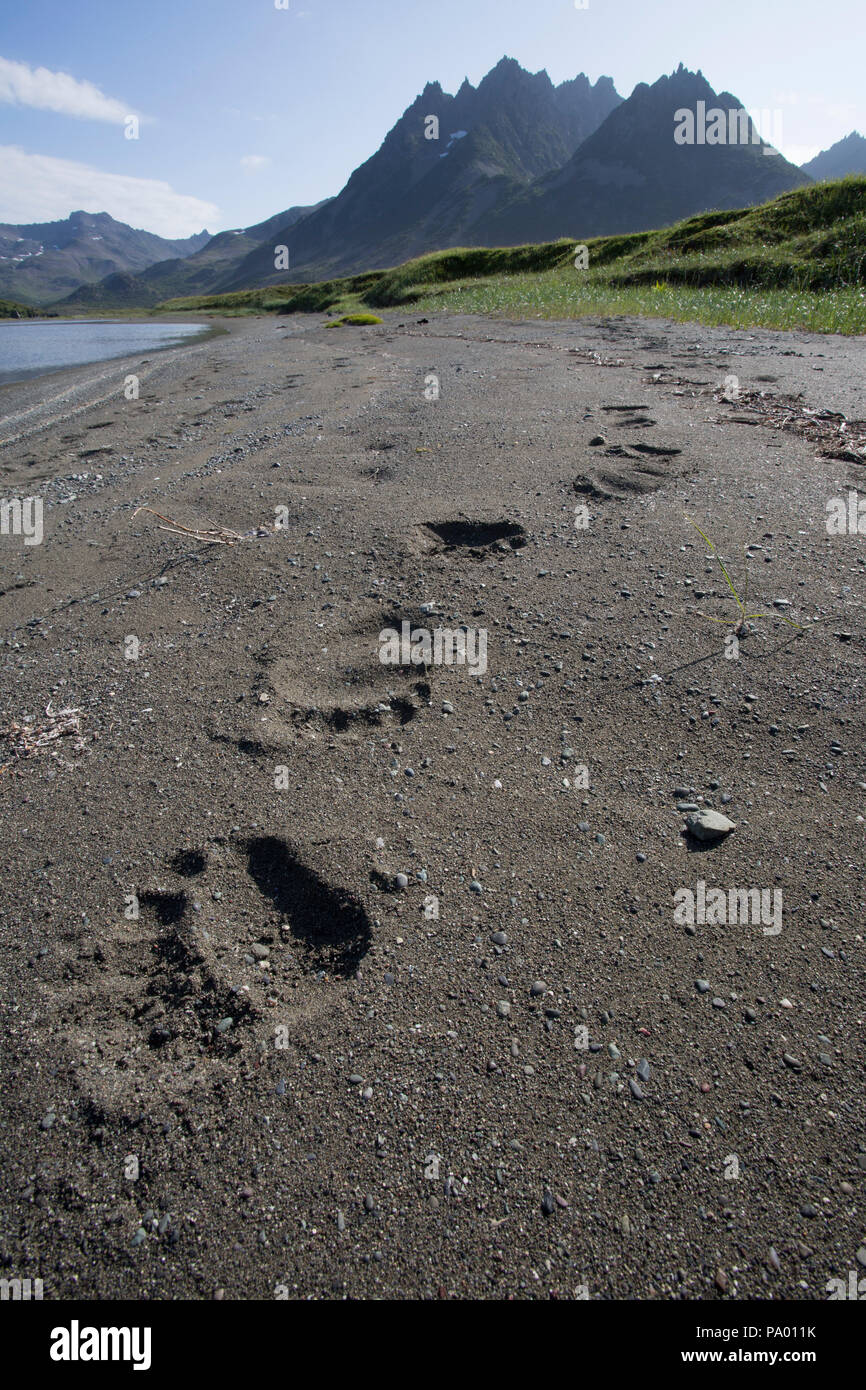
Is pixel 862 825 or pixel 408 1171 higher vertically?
pixel 862 825

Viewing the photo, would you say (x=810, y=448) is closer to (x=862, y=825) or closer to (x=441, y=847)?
(x=862, y=825)

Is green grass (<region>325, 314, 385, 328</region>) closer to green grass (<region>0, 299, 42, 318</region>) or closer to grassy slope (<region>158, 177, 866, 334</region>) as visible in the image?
grassy slope (<region>158, 177, 866, 334</region>)

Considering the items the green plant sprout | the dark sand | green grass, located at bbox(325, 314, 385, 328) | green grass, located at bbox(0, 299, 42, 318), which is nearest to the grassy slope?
green grass, located at bbox(325, 314, 385, 328)

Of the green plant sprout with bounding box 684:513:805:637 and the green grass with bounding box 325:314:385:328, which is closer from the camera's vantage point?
the green plant sprout with bounding box 684:513:805:637

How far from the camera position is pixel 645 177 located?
18100cm

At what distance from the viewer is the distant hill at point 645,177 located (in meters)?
171

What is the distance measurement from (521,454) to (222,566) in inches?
131

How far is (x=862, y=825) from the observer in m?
3.12

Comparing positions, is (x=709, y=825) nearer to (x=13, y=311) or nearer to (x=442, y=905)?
(x=442, y=905)

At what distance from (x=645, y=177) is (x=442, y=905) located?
767ft

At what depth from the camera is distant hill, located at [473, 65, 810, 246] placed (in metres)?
171

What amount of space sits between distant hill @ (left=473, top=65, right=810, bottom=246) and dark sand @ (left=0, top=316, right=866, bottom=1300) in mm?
199113

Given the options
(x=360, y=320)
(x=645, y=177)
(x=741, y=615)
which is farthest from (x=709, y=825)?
(x=645, y=177)
